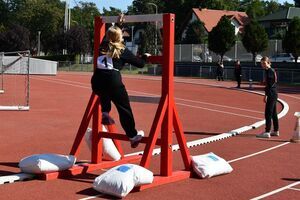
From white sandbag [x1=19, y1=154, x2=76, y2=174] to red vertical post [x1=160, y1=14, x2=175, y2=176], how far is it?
152 centimetres

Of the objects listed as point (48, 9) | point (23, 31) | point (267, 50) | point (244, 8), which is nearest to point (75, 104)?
point (267, 50)

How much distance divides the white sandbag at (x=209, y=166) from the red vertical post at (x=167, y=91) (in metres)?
0.53

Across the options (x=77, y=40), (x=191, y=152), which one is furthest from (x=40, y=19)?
(x=191, y=152)

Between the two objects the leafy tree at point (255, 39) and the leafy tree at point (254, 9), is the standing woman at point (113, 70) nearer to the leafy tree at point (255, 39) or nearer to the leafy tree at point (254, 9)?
the leafy tree at point (255, 39)

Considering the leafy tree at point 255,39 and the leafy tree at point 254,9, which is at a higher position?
the leafy tree at point 254,9

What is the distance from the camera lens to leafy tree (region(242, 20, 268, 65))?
54.3m

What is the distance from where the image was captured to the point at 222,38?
190 feet

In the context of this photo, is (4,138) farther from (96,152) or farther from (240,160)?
(240,160)

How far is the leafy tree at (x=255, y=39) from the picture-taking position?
54281 mm

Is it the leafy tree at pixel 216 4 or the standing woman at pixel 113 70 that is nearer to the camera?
the standing woman at pixel 113 70

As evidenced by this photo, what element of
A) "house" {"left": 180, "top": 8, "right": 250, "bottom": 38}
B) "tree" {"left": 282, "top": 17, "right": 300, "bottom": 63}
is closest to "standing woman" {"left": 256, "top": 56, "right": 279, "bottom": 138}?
"tree" {"left": 282, "top": 17, "right": 300, "bottom": 63}

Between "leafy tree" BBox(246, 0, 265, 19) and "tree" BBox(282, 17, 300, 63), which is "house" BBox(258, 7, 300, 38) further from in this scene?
"tree" BBox(282, 17, 300, 63)

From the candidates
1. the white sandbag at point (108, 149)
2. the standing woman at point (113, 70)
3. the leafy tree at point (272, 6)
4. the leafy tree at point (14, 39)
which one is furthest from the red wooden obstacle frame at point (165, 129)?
the leafy tree at point (272, 6)

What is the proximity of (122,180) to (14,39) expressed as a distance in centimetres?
8437
